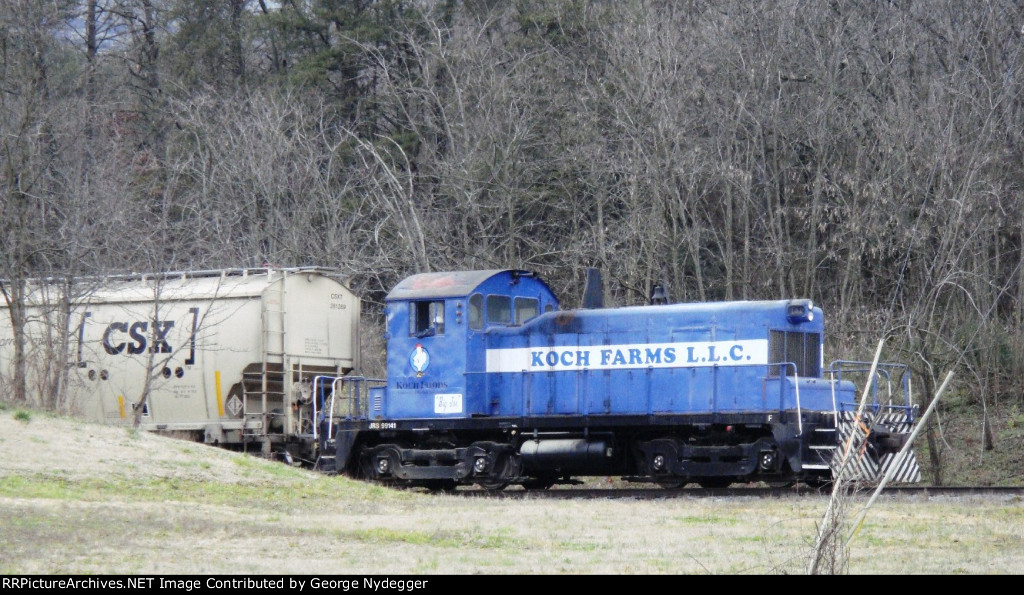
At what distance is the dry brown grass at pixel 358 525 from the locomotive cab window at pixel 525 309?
3.31m

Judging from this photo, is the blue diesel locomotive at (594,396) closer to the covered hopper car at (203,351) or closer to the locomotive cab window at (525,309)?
the locomotive cab window at (525,309)

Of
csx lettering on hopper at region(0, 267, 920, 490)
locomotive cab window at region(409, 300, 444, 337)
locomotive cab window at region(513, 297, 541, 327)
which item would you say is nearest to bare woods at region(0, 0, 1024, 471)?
csx lettering on hopper at region(0, 267, 920, 490)

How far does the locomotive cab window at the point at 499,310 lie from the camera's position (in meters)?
19.2

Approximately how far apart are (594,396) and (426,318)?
3.04 meters

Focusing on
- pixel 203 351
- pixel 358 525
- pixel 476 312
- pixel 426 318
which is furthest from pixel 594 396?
pixel 203 351

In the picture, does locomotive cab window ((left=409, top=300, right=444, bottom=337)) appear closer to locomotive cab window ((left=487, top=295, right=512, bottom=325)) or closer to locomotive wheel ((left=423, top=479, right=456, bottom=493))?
locomotive cab window ((left=487, top=295, right=512, bottom=325))

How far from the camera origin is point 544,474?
62.6ft

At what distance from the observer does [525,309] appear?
19.7 metres

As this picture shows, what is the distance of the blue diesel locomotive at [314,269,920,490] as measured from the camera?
56.5ft

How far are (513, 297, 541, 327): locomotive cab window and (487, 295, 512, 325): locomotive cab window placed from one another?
16 cm

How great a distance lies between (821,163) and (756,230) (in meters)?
3.62

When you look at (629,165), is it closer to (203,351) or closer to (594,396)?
(594,396)

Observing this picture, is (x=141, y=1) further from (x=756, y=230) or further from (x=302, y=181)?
(x=756, y=230)

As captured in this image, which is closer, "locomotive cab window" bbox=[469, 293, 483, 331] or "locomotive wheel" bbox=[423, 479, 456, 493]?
"locomotive cab window" bbox=[469, 293, 483, 331]
